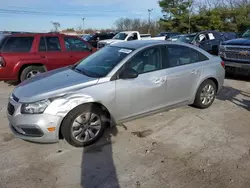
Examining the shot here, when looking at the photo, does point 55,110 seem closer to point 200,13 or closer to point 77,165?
point 77,165

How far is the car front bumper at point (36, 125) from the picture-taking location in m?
3.42

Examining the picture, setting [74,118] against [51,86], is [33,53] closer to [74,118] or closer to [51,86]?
[51,86]

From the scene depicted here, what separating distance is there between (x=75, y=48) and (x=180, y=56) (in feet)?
15.0

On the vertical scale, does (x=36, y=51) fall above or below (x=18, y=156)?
above

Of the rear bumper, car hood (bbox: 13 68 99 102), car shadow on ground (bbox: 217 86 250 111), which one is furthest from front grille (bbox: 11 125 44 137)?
car shadow on ground (bbox: 217 86 250 111)

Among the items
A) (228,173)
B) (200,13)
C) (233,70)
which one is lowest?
(228,173)

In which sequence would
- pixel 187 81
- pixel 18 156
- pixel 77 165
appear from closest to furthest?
pixel 77 165 → pixel 18 156 → pixel 187 81

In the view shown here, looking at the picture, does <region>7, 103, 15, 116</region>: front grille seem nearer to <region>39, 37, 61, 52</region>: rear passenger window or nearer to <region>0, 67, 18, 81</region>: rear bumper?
<region>0, 67, 18, 81</region>: rear bumper

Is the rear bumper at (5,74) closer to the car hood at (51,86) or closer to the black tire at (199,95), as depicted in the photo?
the car hood at (51,86)

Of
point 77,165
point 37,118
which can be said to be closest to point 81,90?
point 37,118

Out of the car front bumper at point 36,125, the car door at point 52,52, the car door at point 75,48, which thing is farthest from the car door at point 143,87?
the car door at point 52,52

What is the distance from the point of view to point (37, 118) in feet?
11.2

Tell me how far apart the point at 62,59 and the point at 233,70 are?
5.64 metres

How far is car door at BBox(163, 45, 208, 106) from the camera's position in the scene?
4.52 metres
